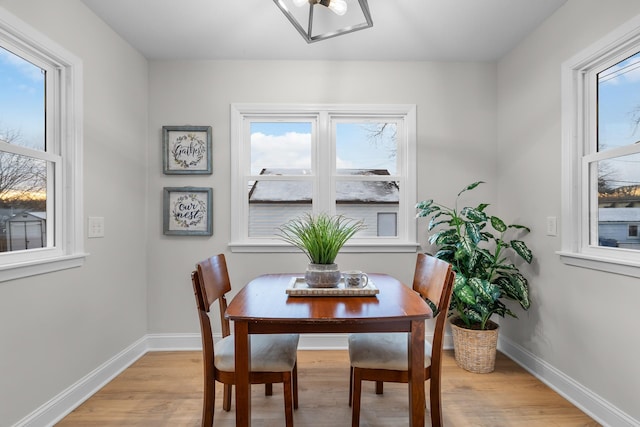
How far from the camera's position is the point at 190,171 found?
265 centimetres

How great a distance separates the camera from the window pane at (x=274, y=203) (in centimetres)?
276

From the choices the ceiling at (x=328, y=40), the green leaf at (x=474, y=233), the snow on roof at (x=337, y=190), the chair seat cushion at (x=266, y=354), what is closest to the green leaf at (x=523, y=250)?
the green leaf at (x=474, y=233)

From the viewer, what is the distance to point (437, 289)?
1.56 meters

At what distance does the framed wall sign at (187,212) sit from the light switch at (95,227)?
518 mm

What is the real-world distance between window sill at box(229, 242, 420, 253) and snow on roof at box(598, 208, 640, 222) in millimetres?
1182

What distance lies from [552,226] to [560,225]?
0.21ft

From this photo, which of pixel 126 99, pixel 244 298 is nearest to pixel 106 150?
pixel 126 99

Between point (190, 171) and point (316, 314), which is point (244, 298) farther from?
point (190, 171)

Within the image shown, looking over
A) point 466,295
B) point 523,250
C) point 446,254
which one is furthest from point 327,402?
point 523,250

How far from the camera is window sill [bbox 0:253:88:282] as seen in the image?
1.51m

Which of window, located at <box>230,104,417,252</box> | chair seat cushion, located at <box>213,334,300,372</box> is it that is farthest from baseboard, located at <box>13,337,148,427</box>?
window, located at <box>230,104,417,252</box>

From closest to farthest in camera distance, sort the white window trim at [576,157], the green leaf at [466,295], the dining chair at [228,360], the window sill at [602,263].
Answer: the dining chair at [228,360]
the window sill at [602,263]
the white window trim at [576,157]
the green leaf at [466,295]

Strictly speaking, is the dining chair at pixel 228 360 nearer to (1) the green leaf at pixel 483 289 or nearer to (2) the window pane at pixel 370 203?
(1) the green leaf at pixel 483 289

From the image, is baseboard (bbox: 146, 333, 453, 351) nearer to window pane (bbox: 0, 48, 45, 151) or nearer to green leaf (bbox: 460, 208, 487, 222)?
green leaf (bbox: 460, 208, 487, 222)
